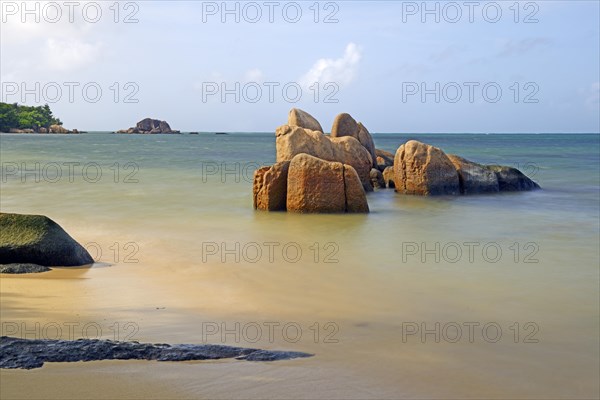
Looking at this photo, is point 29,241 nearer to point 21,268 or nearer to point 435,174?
point 21,268

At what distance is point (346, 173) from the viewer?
508 inches

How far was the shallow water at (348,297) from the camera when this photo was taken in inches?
169

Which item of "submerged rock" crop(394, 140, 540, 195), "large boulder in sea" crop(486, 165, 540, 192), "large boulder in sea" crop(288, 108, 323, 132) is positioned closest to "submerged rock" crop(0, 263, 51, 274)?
"submerged rock" crop(394, 140, 540, 195)

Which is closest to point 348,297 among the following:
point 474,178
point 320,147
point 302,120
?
point 320,147

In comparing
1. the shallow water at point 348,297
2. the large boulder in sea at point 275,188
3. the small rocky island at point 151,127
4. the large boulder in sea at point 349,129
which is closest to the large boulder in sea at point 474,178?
the large boulder in sea at point 349,129

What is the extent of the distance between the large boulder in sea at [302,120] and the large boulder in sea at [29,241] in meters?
11.3

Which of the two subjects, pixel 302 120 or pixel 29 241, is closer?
pixel 29 241

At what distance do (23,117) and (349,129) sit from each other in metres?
105

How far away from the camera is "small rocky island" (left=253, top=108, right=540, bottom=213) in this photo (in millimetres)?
12938

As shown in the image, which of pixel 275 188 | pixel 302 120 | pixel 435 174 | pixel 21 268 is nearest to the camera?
pixel 21 268

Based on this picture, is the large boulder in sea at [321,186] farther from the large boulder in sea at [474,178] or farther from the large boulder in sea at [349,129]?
the large boulder in sea at [349,129]

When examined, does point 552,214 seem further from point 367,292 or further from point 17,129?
point 17,129

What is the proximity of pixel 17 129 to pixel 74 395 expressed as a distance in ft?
381

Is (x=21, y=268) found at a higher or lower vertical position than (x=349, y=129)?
lower
